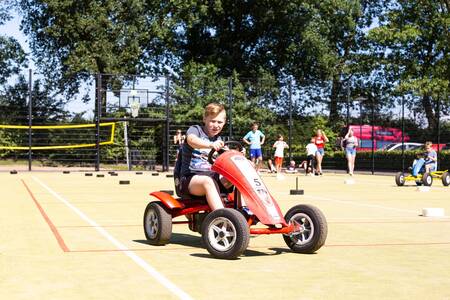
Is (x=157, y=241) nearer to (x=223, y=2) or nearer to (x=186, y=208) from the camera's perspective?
(x=186, y=208)

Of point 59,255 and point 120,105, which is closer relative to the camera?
point 59,255

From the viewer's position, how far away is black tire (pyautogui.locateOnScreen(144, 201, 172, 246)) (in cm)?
760

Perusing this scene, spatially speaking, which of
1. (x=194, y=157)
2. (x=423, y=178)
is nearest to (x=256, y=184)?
(x=194, y=157)

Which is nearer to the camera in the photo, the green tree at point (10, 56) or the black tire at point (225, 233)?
the black tire at point (225, 233)

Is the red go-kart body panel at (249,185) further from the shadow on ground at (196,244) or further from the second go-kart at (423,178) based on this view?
the second go-kart at (423,178)

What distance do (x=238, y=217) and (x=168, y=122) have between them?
86.8 feet

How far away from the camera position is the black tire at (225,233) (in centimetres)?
664

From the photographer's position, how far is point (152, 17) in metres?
49.8

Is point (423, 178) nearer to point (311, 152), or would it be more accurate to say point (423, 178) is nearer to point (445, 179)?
point (445, 179)

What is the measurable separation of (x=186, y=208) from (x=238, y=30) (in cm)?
4481

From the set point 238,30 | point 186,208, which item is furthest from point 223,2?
point 186,208

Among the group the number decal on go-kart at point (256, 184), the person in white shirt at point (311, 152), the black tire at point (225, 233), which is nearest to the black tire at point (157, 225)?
the black tire at point (225, 233)

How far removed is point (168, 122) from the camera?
32969 mm

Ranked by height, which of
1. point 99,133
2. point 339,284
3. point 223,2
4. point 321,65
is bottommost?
point 339,284
